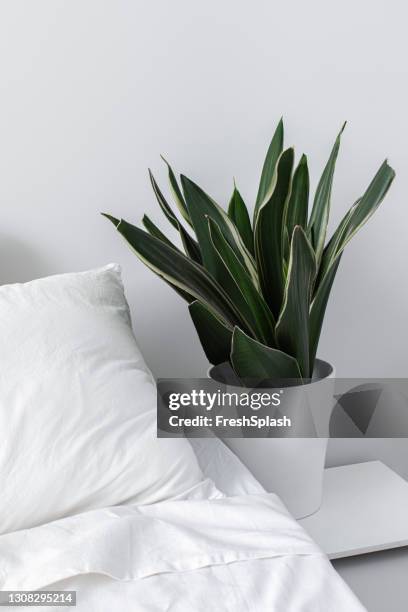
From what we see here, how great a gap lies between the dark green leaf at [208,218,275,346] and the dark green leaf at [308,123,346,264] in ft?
0.51

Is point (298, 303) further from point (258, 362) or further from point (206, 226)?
point (206, 226)

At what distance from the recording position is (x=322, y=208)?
1.45 meters

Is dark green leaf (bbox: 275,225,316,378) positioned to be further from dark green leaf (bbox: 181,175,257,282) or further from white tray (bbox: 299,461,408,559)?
white tray (bbox: 299,461,408,559)

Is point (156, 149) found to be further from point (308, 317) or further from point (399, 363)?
point (399, 363)

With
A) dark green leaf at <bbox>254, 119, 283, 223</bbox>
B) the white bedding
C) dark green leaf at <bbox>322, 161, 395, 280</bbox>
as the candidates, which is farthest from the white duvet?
dark green leaf at <bbox>254, 119, 283, 223</bbox>

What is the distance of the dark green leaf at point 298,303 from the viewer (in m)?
1.22

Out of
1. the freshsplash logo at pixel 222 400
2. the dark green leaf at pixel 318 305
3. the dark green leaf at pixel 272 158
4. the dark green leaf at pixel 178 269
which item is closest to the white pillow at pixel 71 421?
the dark green leaf at pixel 178 269

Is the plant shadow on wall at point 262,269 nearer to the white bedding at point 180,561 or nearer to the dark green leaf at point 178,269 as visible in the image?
the dark green leaf at point 178,269

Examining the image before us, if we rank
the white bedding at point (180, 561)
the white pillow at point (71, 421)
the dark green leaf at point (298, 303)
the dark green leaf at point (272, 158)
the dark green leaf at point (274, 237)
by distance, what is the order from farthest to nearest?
1. the dark green leaf at point (272, 158)
2. the dark green leaf at point (274, 237)
3. the dark green leaf at point (298, 303)
4. the white pillow at point (71, 421)
5. the white bedding at point (180, 561)

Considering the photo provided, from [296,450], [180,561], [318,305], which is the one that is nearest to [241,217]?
[318,305]

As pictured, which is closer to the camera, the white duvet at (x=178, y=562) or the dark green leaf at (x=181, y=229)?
the white duvet at (x=178, y=562)

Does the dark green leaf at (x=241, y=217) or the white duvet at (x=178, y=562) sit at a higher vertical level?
the dark green leaf at (x=241, y=217)

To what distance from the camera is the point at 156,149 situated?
5.29 ft

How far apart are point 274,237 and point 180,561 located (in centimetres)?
68
